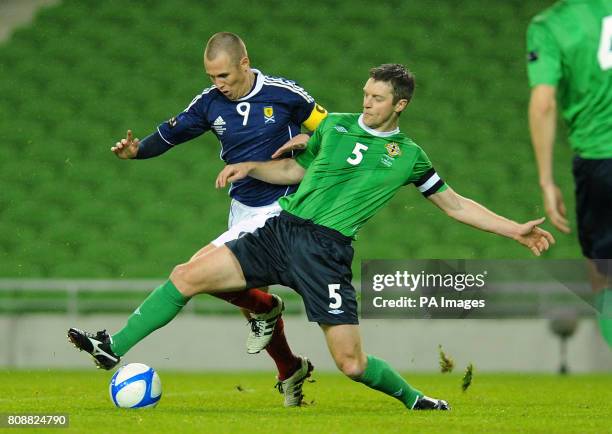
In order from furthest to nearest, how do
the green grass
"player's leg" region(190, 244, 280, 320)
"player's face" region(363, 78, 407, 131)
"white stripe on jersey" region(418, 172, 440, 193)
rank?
1. "player's leg" region(190, 244, 280, 320)
2. "white stripe on jersey" region(418, 172, 440, 193)
3. "player's face" region(363, 78, 407, 131)
4. the green grass

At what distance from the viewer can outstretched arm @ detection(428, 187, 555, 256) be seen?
217 inches

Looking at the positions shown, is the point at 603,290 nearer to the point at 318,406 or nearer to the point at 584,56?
the point at 584,56

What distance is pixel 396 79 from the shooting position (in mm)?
5754

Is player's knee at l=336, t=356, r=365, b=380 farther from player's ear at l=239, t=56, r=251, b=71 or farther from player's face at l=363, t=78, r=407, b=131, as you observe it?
player's ear at l=239, t=56, r=251, b=71

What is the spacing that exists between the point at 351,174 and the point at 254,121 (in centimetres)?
96

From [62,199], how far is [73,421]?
8.25 meters

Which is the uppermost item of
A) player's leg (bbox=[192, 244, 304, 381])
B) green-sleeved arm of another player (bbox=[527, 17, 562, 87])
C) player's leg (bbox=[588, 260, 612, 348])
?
green-sleeved arm of another player (bbox=[527, 17, 562, 87])

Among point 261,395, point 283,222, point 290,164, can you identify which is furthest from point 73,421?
point 261,395

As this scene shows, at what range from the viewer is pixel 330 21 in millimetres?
15688

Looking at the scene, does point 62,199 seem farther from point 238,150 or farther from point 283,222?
point 283,222

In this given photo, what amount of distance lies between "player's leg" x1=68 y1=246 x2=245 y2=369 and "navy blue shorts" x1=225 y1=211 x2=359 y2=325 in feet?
0.26

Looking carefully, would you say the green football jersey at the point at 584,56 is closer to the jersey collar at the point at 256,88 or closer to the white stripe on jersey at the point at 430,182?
the white stripe on jersey at the point at 430,182

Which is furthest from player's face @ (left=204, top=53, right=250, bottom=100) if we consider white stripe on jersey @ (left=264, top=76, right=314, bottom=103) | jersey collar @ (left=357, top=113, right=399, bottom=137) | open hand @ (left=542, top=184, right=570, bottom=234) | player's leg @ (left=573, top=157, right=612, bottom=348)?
open hand @ (left=542, top=184, right=570, bottom=234)

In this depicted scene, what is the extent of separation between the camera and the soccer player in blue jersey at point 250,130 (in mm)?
6242
